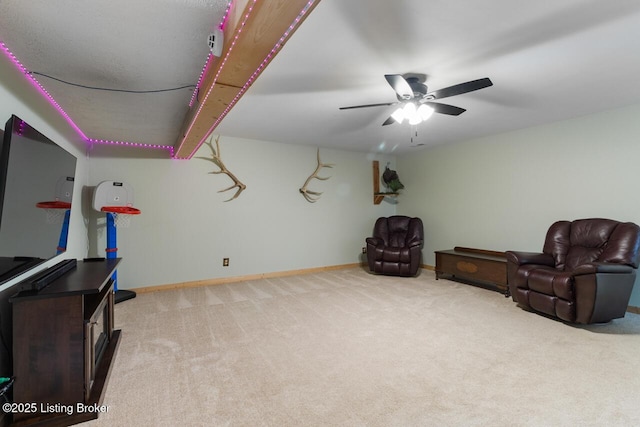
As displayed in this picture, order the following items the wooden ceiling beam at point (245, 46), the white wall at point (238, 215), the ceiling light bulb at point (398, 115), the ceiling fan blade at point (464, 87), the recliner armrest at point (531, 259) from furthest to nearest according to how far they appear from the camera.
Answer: the white wall at point (238, 215), the recliner armrest at point (531, 259), the ceiling light bulb at point (398, 115), the ceiling fan blade at point (464, 87), the wooden ceiling beam at point (245, 46)

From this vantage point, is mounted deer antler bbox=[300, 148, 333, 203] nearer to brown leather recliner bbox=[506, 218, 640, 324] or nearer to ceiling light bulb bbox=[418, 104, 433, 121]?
ceiling light bulb bbox=[418, 104, 433, 121]

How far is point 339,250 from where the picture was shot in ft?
18.6

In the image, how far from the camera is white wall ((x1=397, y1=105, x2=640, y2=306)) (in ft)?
11.2

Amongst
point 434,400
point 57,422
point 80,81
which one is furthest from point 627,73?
point 57,422

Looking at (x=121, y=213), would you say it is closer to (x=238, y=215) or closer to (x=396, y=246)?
(x=238, y=215)

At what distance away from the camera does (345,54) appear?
220 centimetres

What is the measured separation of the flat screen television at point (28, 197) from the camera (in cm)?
154

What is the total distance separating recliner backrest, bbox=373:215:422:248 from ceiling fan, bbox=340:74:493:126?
2.62m

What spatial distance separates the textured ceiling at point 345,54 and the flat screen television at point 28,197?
500mm

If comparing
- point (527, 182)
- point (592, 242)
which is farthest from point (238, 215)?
point (592, 242)

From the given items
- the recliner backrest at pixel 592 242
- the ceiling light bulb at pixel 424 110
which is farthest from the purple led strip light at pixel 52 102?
the recliner backrest at pixel 592 242

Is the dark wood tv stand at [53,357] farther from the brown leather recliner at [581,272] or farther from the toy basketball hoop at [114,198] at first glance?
the brown leather recliner at [581,272]

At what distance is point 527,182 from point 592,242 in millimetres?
1185

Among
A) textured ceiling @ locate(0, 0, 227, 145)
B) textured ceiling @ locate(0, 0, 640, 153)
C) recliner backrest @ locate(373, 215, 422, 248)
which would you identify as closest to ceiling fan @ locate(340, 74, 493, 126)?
textured ceiling @ locate(0, 0, 640, 153)
